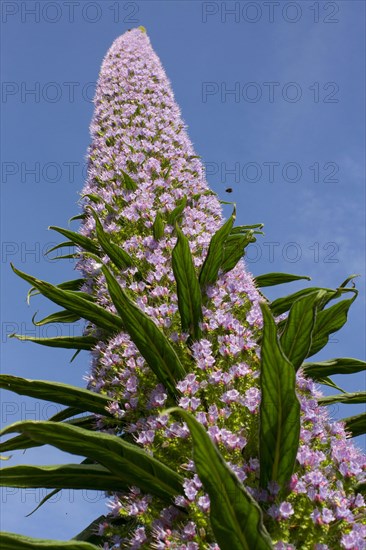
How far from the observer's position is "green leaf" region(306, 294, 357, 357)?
3889mm

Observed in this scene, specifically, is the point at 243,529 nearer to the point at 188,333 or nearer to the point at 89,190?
the point at 188,333

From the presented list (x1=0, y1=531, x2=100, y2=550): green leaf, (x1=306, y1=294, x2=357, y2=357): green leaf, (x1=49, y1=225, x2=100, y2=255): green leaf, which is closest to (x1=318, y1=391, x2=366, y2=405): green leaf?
(x1=306, y1=294, x2=357, y2=357): green leaf

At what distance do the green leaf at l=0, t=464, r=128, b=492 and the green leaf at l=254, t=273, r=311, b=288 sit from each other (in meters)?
2.33

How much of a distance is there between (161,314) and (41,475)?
1.35m

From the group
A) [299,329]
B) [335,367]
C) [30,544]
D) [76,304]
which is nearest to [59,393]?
[76,304]

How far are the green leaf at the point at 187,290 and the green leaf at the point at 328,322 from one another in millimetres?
825

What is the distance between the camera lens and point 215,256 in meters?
4.09

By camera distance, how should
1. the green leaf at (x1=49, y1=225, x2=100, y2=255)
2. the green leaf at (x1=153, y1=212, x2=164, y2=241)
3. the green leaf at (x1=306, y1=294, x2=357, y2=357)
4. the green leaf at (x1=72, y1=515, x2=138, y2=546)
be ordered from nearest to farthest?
Answer: 1. the green leaf at (x1=72, y1=515, x2=138, y2=546)
2. the green leaf at (x1=306, y1=294, x2=357, y2=357)
3. the green leaf at (x1=153, y1=212, x2=164, y2=241)
4. the green leaf at (x1=49, y1=225, x2=100, y2=255)

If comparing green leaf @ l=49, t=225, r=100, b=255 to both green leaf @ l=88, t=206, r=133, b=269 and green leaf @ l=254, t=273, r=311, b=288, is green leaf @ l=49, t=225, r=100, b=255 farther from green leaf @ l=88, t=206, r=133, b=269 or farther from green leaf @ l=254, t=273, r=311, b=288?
green leaf @ l=254, t=273, r=311, b=288

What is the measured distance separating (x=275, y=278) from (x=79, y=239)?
1.79 m

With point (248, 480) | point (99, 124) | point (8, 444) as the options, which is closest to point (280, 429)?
point (248, 480)

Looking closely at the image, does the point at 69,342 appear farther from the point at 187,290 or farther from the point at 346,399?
the point at 346,399

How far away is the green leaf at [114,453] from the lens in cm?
289

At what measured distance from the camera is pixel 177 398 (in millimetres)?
3496
